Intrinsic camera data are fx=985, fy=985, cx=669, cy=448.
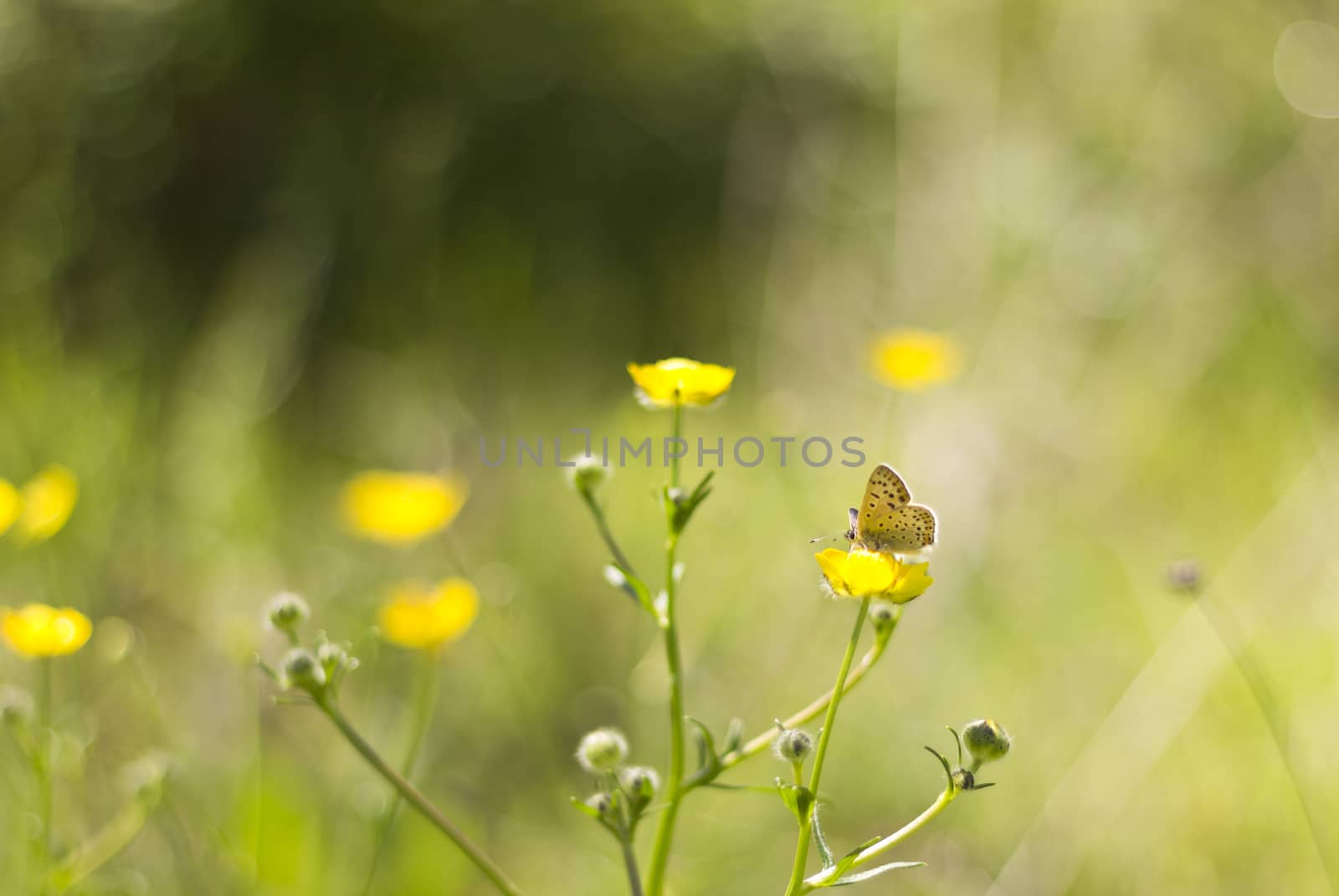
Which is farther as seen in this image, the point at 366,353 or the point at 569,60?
the point at 569,60

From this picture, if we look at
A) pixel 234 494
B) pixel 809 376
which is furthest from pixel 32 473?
pixel 809 376

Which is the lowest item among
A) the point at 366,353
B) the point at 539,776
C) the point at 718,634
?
the point at 539,776

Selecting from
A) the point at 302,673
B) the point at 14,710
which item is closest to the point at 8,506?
the point at 14,710

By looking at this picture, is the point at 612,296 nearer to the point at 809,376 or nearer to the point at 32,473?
the point at 809,376

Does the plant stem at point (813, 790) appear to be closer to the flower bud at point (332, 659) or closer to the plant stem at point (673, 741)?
the plant stem at point (673, 741)

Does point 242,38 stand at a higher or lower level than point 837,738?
higher

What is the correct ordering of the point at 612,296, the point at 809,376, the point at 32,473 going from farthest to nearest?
the point at 612,296 → the point at 809,376 → the point at 32,473
